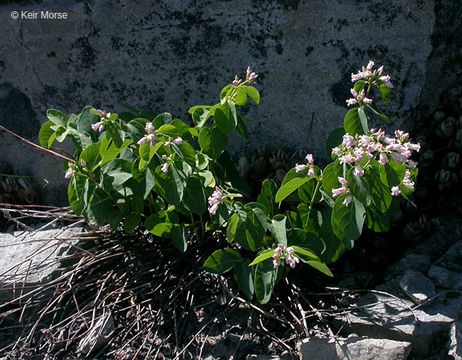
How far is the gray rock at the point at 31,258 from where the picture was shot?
270 centimetres

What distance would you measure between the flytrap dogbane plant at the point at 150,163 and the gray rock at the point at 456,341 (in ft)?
3.43

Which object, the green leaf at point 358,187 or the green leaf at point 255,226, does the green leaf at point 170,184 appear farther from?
the green leaf at point 358,187

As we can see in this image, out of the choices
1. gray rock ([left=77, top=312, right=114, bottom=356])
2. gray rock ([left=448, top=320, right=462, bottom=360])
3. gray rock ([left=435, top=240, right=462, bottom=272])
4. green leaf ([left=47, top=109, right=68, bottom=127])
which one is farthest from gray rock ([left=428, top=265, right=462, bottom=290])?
green leaf ([left=47, top=109, right=68, bottom=127])

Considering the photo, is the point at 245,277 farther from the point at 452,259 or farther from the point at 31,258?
the point at 31,258

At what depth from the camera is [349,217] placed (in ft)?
6.79

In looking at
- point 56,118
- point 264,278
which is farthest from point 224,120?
point 56,118

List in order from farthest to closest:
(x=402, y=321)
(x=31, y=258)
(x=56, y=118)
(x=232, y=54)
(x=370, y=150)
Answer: (x=232, y=54) < (x=31, y=258) < (x=56, y=118) < (x=402, y=321) < (x=370, y=150)

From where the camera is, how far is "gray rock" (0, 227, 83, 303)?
106 inches

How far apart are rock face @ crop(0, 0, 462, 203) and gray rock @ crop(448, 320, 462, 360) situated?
3.67ft

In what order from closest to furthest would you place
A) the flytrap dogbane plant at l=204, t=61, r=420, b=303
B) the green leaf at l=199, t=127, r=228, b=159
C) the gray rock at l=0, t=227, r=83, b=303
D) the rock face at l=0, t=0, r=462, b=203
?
the flytrap dogbane plant at l=204, t=61, r=420, b=303, the green leaf at l=199, t=127, r=228, b=159, the gray rock at l=0, t=227, r=83, b=303, the rock face at l=0, t=0, r=462, b=203

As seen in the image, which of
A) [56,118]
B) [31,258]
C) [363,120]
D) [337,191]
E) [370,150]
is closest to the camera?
[370,150]

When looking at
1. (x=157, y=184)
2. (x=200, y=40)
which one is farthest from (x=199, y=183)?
(x=200, y=40)

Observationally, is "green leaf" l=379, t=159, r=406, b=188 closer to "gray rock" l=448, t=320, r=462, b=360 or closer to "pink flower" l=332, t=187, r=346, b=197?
"pink flower" l=332, t=187, r=346, b=197

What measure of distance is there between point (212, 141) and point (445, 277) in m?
1.20
